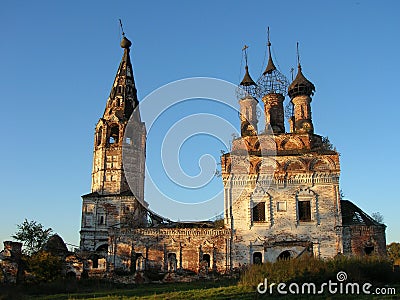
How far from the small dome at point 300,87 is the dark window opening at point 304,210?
26.0ft

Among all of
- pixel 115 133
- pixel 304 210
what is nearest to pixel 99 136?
pixel 115 133

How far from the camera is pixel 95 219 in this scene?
1209 inches

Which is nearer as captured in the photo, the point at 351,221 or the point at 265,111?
the point at 351,221

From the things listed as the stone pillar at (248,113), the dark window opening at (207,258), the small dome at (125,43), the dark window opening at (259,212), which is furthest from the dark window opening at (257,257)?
the small dome at (125,43)

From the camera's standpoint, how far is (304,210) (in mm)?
26609

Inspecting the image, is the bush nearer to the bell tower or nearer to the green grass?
the green grass

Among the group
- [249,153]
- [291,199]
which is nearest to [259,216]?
[291,199]

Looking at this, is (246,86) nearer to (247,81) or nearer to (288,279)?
(247,81)

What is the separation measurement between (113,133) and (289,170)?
13.3m

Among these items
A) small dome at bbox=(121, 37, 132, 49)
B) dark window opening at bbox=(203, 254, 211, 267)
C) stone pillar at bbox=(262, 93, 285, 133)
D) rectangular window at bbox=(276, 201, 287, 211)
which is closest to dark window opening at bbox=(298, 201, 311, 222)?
rectangular window at bbox=(276, 201, 287, 211)

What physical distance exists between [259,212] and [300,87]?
9165 mm

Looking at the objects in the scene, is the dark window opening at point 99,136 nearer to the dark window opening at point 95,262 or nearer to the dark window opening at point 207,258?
the dark window opening at point 95,262

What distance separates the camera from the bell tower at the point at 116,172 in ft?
100.0

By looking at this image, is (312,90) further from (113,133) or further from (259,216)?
(113,133)
